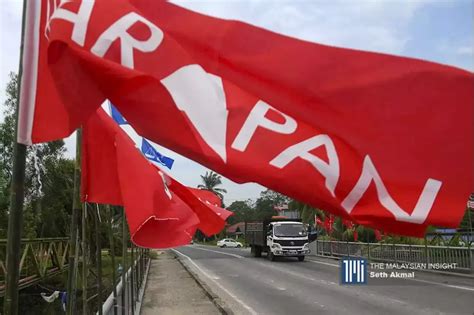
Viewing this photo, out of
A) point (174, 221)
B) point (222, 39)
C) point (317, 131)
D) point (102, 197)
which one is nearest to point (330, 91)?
point (317, 131)

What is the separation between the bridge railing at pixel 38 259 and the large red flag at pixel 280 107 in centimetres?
1289

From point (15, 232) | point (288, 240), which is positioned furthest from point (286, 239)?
point (15, 232)

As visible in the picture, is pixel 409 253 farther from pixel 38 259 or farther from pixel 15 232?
pixel 15 232

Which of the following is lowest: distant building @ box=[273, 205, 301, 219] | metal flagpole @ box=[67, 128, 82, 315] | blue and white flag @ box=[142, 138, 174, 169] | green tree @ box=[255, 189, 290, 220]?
metal flagpole @ box=[67, 128, 82, 315]

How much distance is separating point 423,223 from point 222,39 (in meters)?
1.44

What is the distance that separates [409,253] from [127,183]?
22.6 metres

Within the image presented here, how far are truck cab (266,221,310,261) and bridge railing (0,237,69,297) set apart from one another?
1354cm

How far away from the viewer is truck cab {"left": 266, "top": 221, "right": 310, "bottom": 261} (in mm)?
31688

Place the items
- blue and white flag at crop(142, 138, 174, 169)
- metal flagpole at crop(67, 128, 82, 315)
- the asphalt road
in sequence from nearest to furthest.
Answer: metal flagpole at crop(67, 128, 82, 315), blue and white flag at crop(142, 138, 174, 169), the asphalt road

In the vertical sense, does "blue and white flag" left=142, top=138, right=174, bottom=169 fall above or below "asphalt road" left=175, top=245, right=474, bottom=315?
above

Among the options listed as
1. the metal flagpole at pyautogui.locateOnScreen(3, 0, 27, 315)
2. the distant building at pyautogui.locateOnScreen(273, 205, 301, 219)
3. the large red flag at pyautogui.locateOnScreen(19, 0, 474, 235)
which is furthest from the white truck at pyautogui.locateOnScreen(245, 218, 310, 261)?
the metal flagpole at pyautogui.locateOnScreen(3, 0, 27, 315)

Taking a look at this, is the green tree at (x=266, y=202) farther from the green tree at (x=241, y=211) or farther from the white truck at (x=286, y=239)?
the white truck at (x=286, y=239)

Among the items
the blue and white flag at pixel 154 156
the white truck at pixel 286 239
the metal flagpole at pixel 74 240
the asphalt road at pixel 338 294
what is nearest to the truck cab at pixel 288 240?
the white truck at pixel 286 239

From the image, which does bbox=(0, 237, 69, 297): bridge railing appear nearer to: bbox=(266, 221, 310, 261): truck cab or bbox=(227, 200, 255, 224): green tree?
bbox=(266, 221, 310, 261): truck cab
